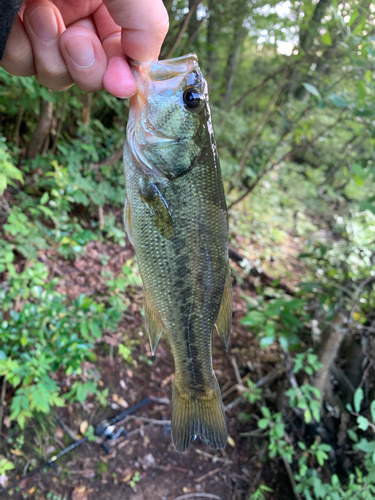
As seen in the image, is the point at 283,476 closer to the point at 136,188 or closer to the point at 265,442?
the point at 265,442

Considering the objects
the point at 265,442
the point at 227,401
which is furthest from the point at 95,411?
the point at 265,442

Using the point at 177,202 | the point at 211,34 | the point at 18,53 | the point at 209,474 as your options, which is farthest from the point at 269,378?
the point at 211,34

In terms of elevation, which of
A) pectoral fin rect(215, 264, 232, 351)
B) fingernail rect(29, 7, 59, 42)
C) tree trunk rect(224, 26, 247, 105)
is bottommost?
pectoral fin rect(215, 264, 232, 351)

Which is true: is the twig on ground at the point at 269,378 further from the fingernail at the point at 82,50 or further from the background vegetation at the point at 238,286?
the fingernail at the point at 82,50

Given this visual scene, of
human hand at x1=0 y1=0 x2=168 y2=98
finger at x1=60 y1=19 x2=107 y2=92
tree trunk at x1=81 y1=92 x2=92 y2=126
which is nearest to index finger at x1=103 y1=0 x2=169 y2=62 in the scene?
human hand at x1=0 y1=0 x2=168 y2=98

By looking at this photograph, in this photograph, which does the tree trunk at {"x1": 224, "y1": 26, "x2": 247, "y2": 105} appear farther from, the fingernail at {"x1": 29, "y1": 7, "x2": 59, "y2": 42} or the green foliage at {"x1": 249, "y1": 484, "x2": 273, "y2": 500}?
the green foliage at {"x1": 249, "y1": 484, "x2": 273, "y2": 500}

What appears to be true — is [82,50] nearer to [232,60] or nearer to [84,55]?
[84,55]

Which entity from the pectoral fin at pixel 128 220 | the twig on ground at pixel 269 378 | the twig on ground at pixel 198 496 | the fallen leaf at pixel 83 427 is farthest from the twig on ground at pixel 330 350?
the pectoral fin at pixel 128 220

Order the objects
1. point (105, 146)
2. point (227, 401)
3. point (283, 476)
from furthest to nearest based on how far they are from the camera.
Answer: point (105, 146) → point (227, 401) → point (283, 476)
